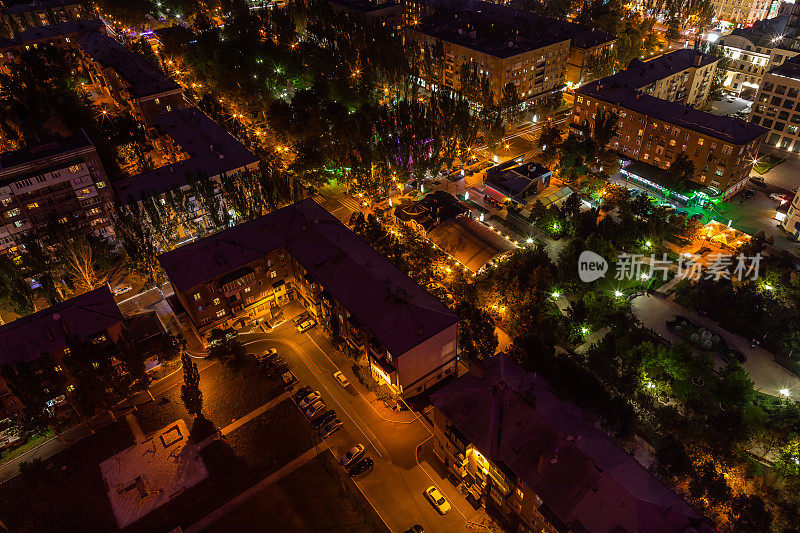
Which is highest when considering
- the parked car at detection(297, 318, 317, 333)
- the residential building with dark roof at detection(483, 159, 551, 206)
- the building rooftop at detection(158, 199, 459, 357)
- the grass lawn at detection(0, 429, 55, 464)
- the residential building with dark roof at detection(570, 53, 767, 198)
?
the residential building with dark roof at detection(570, 53, 767, 198)

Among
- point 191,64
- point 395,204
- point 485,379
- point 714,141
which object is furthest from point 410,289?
point 191,64

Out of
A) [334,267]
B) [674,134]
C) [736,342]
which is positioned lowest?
[736,342]

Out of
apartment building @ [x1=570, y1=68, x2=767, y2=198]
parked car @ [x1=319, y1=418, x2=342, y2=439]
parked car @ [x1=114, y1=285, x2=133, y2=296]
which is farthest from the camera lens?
apartment building @ [x1=570, y1=68, x2=767, y2=198]

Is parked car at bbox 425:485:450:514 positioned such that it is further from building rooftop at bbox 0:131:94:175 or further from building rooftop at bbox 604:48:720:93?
building rooftop at bbox 604:48:720:93

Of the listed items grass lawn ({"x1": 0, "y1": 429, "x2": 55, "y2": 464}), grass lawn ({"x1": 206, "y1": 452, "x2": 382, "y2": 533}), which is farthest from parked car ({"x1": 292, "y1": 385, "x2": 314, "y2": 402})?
grass lawn ({"x1": 0, "y1": 429, "x2": 55, "y2": 464})

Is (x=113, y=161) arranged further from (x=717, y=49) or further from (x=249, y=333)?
(x=717, y=49)

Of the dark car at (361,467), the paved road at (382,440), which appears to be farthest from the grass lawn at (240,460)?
the dark car at (361,467)

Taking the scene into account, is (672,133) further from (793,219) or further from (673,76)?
(673,76)

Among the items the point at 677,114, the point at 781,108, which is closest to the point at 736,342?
the point at 677,114
